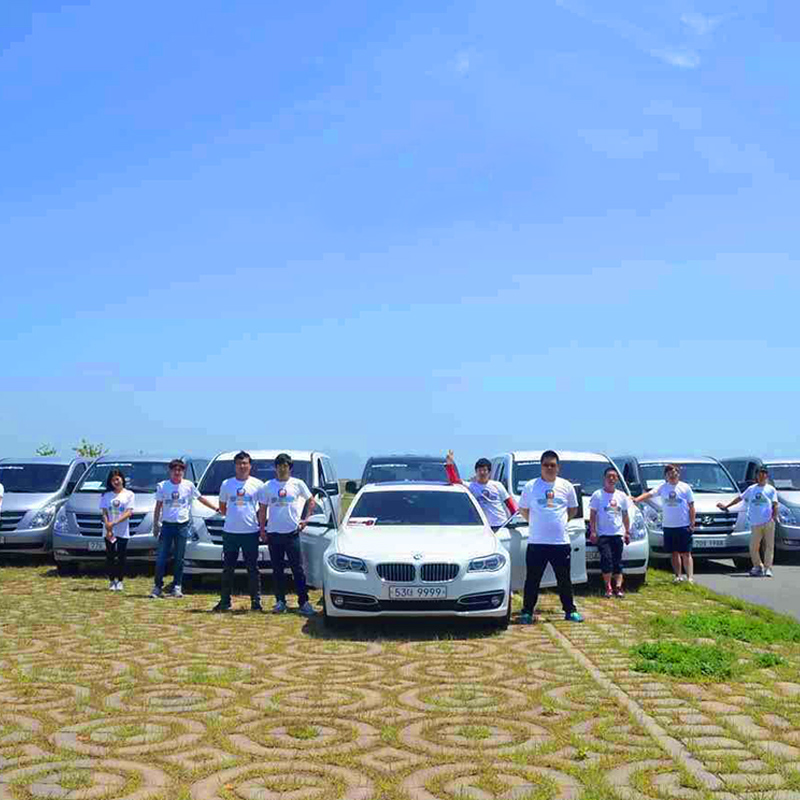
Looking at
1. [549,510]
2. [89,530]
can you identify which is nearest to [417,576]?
[549,510]

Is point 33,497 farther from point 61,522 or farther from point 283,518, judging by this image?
point 283,518

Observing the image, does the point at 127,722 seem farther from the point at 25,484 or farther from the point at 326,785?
the point at 25,484

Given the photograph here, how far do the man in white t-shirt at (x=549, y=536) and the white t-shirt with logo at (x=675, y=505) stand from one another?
4318 millimetres

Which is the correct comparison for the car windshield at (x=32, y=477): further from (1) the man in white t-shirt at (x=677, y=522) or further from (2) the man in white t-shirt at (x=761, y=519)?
(2) the man in white t-shirt at (x=761, y=519)

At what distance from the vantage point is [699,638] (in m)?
9.88

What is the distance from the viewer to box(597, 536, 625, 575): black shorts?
13625 millimetres

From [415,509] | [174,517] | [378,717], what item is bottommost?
[378,717]

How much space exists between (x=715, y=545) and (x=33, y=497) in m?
11.1

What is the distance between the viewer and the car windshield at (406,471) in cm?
1872

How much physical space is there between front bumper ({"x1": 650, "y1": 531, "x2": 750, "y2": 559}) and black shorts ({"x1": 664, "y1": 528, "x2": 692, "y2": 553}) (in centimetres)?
224

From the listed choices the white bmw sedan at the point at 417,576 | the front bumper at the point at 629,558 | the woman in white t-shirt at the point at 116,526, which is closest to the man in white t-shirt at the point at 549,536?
the white bmw sedan at the point at 417,576

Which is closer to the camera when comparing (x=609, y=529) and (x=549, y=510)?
(x=549, y=510)

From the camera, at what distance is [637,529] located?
14578 millimetres

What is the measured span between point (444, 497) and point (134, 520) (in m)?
6.16
